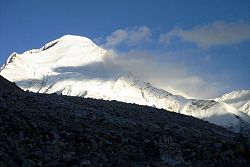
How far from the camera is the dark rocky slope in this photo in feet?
55.0

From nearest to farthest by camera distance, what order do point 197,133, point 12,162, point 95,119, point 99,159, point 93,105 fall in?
point 12,162 → point 99,159 → point 95,119 → point 197,133 → point 93,105

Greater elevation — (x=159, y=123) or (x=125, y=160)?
(x=159, y=123)

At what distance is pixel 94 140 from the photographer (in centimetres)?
1852

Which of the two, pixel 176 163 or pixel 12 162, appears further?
pixel 176 163

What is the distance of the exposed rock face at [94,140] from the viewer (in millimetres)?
16750

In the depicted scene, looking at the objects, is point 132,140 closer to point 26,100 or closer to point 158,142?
point 158,142

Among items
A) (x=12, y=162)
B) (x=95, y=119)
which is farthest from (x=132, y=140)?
(x=12, y=162)

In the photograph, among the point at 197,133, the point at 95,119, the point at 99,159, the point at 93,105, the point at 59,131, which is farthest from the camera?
the point at 93,105

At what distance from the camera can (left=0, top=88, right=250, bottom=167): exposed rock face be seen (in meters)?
16.8

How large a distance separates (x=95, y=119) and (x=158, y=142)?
121 inches

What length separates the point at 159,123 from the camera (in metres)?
25.0

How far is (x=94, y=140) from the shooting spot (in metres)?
18.5

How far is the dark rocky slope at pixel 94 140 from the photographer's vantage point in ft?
55.0

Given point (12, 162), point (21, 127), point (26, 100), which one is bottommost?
point (12, 162)
